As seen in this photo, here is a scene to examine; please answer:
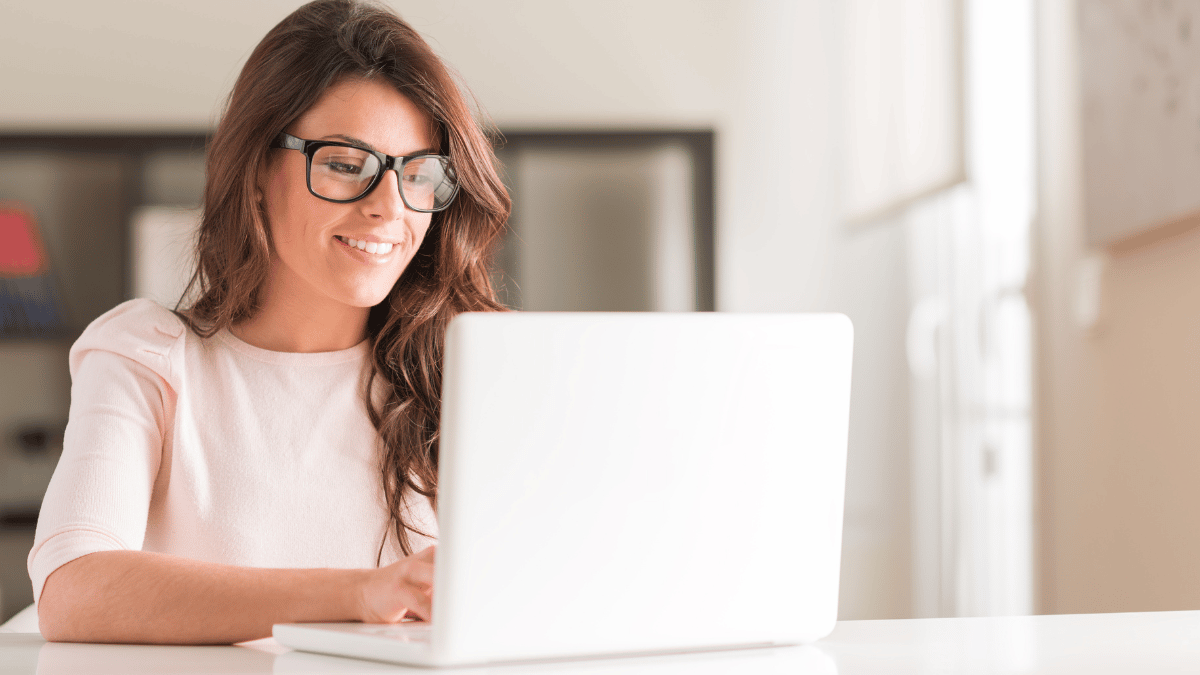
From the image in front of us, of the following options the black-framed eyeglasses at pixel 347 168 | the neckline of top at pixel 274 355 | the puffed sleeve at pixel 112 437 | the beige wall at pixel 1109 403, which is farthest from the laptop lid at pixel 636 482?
the beige wall at pixel 1109 403

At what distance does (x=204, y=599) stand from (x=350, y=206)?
526mm

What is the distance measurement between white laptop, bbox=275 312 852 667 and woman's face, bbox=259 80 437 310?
0.56 m

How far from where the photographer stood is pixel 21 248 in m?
2.84

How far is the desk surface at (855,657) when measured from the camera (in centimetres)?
67

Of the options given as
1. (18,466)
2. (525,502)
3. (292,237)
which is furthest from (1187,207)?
(18,466)

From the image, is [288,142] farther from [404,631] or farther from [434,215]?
[404,631]

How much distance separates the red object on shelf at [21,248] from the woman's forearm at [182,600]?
227 cm

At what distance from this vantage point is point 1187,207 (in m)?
2.21

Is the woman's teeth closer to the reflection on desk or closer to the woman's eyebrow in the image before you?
the woman's eyebrow

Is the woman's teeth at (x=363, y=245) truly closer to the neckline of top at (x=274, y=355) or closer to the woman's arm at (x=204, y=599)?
the neckline of top at (x=274, y=355)

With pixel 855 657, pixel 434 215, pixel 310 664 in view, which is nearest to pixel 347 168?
pixel 434 215

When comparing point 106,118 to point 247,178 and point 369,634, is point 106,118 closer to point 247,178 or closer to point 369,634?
point 247,178

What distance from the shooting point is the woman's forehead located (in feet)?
3.94

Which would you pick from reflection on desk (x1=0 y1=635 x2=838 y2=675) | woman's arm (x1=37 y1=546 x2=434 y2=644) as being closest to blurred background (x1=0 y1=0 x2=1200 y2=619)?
woman's arm (x1=37 y1=546 x2=434 y2=644)
